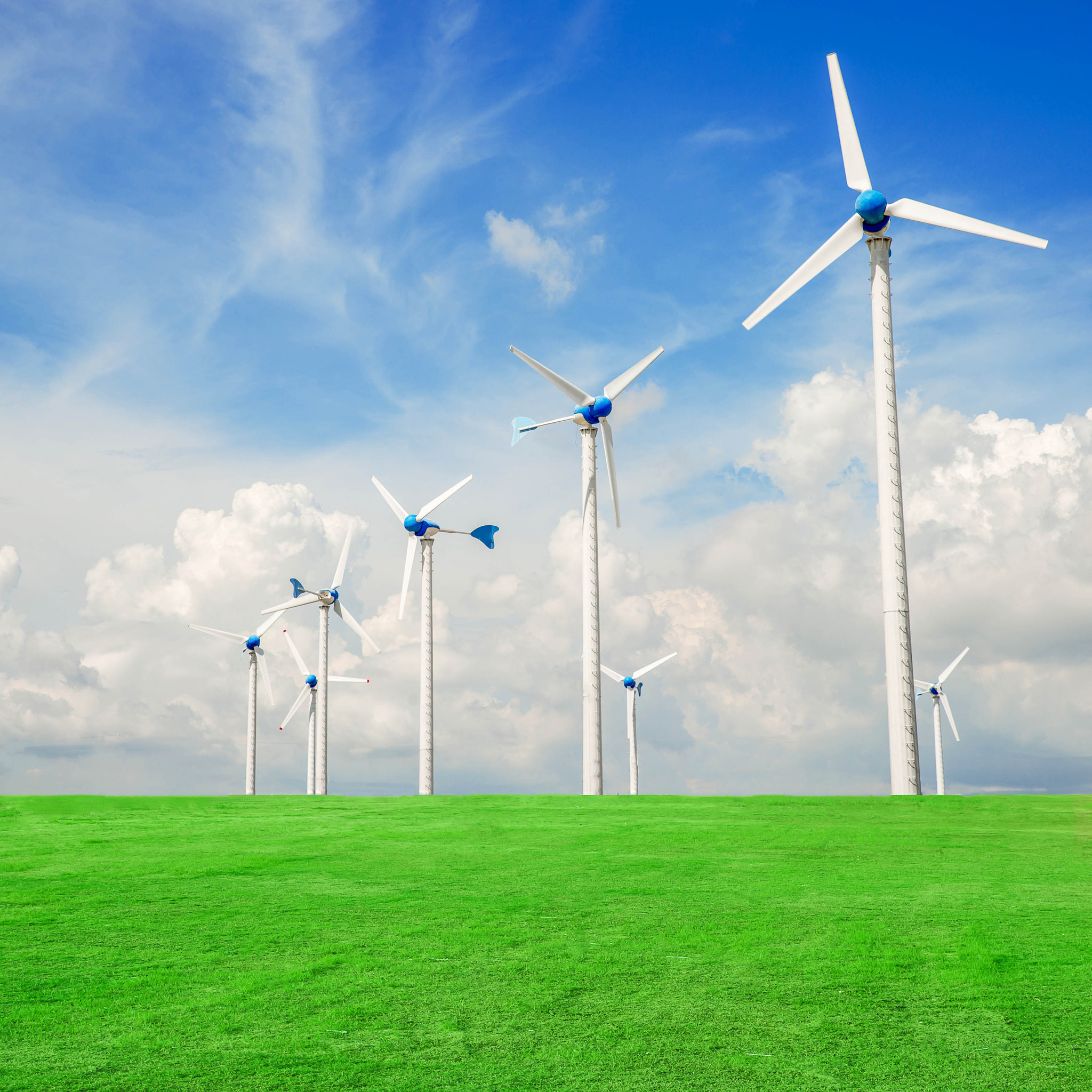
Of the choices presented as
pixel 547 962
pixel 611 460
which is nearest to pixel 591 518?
pixel 611 460

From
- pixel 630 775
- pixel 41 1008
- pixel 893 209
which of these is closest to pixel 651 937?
pixel 41 1008

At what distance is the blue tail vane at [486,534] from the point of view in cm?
6862

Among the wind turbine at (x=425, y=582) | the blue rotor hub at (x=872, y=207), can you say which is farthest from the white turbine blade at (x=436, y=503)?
the blue rotor hub at (x=872, y=207)

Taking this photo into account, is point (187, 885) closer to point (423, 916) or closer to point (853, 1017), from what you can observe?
point (423, 916)

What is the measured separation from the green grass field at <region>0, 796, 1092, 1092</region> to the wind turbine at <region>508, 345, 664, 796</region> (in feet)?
64.0

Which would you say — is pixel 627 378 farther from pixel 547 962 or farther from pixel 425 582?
pixel 547 962

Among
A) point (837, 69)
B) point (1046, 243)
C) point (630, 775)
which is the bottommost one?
point (630, 775)

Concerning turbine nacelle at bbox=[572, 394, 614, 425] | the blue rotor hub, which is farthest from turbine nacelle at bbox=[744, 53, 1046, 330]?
turbine nacelle at bbox=[572, 394, 614, 425]

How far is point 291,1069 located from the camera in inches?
361

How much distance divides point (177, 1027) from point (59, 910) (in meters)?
6.08

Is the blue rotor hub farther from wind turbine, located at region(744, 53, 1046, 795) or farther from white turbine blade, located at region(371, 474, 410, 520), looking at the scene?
white turbine blade, located at region(371, 474, 410, 520)

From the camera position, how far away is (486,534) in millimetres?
69125

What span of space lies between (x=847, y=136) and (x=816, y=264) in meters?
6.63

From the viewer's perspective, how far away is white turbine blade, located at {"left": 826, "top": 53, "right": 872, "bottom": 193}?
137 ft
